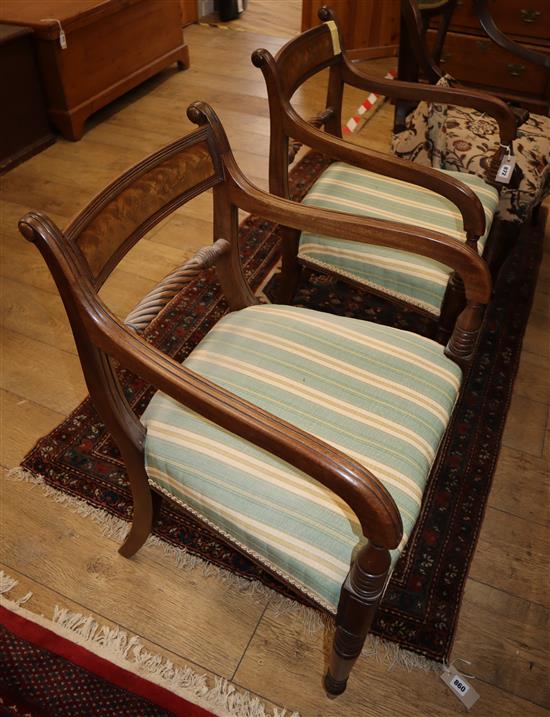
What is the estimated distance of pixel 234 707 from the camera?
1.12m

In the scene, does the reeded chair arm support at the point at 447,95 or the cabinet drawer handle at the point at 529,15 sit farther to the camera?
the cabinet drawer handle at the point at 529,15

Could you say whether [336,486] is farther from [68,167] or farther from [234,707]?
[68,167]

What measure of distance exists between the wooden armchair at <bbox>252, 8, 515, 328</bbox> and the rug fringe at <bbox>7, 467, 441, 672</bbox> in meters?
0.73

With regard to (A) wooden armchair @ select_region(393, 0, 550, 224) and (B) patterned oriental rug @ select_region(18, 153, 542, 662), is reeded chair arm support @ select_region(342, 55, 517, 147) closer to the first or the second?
(A) wooden armchair @ select_region(393, 0, 550, 224)

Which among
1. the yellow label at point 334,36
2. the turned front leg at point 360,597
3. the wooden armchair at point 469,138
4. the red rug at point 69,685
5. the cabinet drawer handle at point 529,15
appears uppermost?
the yellow label at point 334,36

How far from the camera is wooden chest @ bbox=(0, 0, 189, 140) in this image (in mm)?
2527

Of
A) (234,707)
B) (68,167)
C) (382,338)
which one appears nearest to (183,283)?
(382,338)

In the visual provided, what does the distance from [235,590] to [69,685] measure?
0.36m

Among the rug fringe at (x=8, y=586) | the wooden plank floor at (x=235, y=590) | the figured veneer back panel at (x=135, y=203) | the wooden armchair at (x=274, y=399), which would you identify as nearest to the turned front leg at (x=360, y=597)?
the wooden armchair at (x=274, y=399)

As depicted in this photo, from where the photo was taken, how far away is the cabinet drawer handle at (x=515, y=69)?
112 inches

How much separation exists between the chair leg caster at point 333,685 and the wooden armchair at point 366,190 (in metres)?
0.80

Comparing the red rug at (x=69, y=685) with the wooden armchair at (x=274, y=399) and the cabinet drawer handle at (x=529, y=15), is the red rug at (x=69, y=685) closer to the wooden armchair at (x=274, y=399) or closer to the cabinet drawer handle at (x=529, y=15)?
the wooden armchair at (x=274, y=399)

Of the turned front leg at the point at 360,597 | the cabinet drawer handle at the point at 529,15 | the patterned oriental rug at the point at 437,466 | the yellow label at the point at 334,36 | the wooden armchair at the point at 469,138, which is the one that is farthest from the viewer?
the cabinet drawer handle at the point at 529,15

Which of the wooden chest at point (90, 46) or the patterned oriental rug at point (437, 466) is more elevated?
the wooden chest at point (90, 46)
